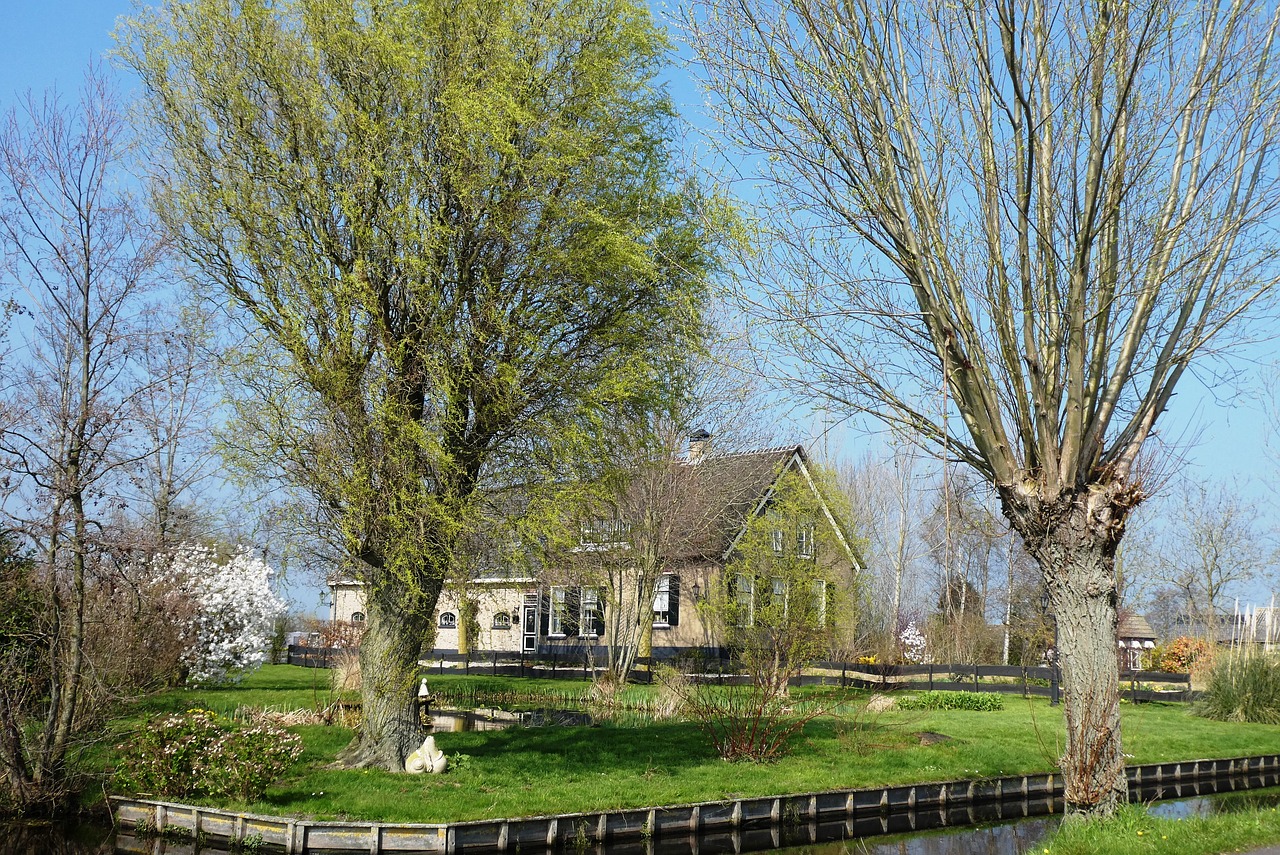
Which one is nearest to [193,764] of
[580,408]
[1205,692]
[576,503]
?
[576,503]

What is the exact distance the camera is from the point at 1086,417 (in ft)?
31.2

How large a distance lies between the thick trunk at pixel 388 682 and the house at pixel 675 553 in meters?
1.67

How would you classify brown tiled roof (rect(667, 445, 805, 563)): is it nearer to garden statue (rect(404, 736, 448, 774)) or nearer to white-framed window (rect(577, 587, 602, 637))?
white-framed window (rect(577, 587, 602, 637))

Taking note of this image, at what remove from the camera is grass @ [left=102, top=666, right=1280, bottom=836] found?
40.1 ft

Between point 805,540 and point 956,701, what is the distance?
6.29 meters

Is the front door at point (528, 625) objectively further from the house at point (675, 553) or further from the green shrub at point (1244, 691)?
the green shrub at point (1244, 691)

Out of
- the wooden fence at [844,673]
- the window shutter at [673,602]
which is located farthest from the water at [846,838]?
the window shutter at [673,602]

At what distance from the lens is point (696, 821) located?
12711 millimetres

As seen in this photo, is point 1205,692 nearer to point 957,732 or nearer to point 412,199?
point 957,732

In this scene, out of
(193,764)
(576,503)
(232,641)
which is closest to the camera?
(193,764)

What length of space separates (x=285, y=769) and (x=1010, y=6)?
11.5 meters

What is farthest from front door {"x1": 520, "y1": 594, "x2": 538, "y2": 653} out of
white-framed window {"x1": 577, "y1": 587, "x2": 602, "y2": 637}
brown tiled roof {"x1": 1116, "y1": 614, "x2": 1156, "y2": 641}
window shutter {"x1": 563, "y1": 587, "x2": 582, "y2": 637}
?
brown tiled roof {"x1": 1116, "y1": 614, "x2": 1156, "y2": 641}

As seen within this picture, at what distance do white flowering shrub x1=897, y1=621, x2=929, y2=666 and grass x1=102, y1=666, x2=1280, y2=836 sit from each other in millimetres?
10085

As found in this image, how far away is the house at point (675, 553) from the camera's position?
67.9 ft
